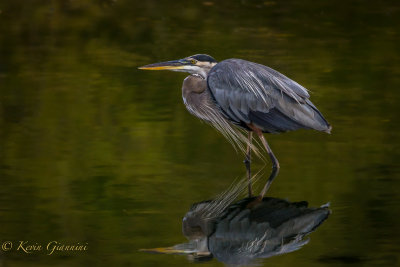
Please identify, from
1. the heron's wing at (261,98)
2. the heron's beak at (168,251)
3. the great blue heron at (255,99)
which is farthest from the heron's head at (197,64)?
the heron's beak at (168,251)

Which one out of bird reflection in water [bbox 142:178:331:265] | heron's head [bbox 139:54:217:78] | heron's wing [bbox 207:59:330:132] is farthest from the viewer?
heron's head [bbox 139:54:217:78]

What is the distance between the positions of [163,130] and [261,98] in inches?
65.2

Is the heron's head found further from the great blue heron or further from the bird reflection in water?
the bird reflection in water

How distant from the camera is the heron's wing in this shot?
26.3ft

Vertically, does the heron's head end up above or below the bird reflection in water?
above

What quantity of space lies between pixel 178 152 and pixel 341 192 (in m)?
1.92

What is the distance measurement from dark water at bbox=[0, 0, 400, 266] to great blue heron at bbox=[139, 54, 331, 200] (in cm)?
41

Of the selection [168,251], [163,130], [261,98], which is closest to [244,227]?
[168,251]

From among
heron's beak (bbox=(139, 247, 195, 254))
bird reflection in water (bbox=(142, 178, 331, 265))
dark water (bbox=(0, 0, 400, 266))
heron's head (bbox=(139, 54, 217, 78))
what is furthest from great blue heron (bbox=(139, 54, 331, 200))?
heron's beak (bbox=(139, 247, 195, 254))

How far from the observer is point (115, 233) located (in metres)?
6.54

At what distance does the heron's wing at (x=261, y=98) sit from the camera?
26.3 feet

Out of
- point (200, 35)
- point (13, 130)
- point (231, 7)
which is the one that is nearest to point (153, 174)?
point (13, 130)

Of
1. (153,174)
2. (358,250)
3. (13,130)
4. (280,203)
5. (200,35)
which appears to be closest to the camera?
(358,250)

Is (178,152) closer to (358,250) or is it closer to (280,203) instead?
(280,203)
